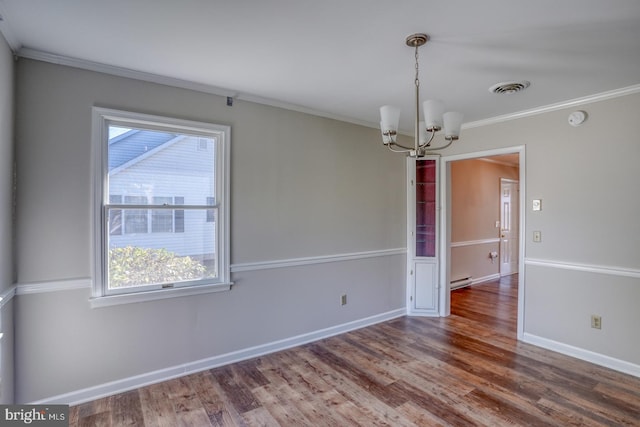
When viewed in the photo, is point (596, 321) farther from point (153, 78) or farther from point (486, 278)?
point (153, 78)

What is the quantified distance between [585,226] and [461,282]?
9.44 ft

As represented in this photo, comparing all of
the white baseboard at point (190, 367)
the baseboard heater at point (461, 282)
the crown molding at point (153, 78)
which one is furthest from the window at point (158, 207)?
the baseboard heater at point (461, 282)

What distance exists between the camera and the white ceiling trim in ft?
7.54

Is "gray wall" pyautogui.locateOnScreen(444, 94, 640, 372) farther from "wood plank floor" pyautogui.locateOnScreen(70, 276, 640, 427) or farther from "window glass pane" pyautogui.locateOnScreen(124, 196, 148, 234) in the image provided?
"window glass pane" pyautogui.locateOnScreen(124, 196, 148, 234)

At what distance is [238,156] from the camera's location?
→ 306 centimetres

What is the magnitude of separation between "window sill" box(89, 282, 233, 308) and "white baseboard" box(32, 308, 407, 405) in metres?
0.61

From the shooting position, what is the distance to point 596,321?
3.03m

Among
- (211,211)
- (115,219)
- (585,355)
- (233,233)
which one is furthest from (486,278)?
(115,219)

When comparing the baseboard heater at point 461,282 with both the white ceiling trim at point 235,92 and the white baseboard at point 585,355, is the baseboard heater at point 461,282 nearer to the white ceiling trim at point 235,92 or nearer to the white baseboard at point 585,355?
the white baseboard at point 585,355

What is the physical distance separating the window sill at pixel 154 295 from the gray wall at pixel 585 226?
3.24 m

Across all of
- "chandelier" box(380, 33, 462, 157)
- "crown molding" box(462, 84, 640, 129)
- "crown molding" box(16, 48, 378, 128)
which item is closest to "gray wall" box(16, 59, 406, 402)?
"crown molding" box(16, 48, 378, 128)

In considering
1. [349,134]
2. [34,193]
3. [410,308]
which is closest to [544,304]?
[410,308]

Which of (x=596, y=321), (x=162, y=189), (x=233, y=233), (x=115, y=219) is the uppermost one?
(x=162, y=189)

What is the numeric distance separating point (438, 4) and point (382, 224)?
2.80 m
